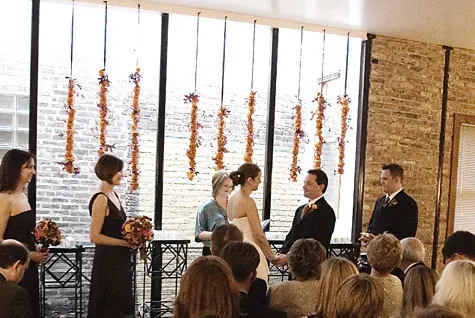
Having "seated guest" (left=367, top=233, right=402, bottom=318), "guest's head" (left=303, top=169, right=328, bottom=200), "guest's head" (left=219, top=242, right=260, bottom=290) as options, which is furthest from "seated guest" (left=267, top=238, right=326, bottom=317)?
"guest's head" (left=303, top=169, right=328, bottom=200)

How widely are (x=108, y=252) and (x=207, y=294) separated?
217 cm

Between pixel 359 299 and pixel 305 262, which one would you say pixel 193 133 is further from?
pixel 359 299

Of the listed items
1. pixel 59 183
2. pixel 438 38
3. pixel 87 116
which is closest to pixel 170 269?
pixel 59 183

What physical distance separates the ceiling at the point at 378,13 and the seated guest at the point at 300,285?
11.3 feet

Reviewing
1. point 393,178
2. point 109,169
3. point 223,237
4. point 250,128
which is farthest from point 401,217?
point 109,169

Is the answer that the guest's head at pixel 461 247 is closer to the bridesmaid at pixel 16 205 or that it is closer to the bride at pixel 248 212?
the bride at pixel 248 212

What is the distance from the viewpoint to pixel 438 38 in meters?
6.64

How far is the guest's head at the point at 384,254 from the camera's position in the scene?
9.68 feet

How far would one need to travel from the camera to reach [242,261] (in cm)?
256

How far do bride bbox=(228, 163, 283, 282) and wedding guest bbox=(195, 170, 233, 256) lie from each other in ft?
1.08

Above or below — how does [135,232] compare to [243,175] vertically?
below

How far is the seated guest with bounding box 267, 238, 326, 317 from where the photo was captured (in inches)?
107

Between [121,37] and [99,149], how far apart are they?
4.56ft

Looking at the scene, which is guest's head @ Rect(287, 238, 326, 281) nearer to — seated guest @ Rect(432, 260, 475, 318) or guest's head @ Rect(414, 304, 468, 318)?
seated guest @ Rect(432, 260, 475, 318)
